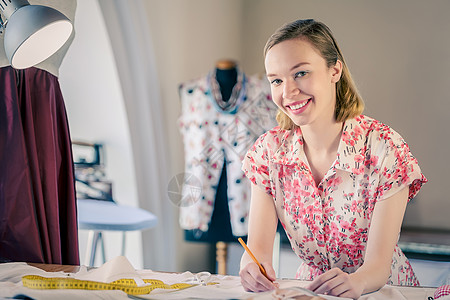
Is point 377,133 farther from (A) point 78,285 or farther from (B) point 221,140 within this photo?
(B) point 221,140

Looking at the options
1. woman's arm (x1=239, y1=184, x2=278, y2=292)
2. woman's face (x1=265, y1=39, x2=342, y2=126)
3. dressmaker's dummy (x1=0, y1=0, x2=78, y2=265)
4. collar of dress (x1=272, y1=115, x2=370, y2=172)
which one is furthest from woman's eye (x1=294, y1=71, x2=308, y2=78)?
dressmaker's dummy (x1=0, y1=0, x2=78, y2=265)

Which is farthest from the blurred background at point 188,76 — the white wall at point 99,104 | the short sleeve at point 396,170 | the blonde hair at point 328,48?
the short sleeve at point 396,170

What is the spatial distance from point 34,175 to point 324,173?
752mm

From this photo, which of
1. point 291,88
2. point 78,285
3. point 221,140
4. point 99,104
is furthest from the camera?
point 221,140

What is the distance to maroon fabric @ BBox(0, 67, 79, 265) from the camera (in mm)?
1242

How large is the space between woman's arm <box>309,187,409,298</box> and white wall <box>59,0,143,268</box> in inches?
65.6

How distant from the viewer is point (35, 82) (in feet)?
4.36

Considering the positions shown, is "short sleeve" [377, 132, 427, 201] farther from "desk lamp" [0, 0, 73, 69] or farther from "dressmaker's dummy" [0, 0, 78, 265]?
"dressmaker's dummy" [0, 0, 78, 265]

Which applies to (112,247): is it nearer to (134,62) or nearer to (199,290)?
(134,62)

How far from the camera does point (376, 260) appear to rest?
3.24 ft

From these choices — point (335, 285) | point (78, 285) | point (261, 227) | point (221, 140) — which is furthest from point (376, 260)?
point (221, 140)

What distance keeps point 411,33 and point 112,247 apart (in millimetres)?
2172

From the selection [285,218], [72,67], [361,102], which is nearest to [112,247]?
[72,67]

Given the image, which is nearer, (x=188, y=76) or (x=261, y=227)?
(x=261, y=227)
